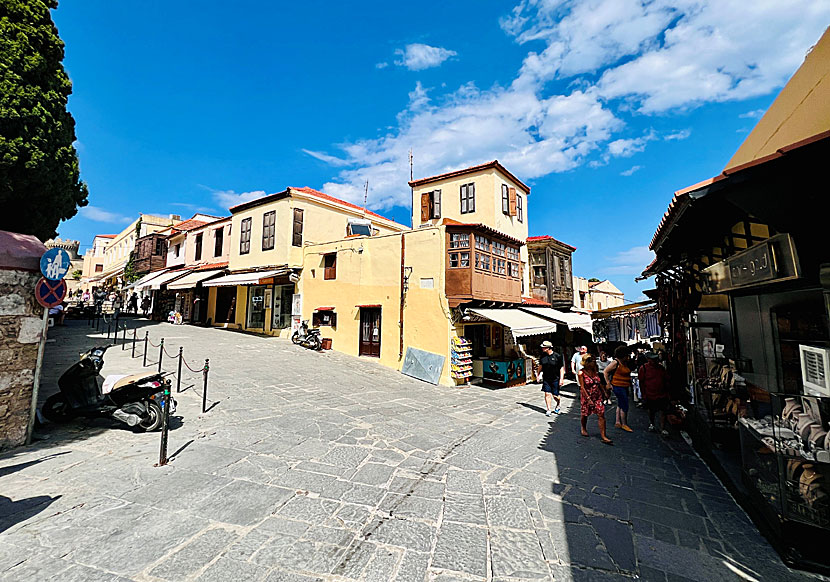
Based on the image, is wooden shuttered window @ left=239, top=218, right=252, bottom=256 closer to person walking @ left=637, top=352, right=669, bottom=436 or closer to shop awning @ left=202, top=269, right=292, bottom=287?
shop awning @ left=202, top=269, right=292, bottom=287

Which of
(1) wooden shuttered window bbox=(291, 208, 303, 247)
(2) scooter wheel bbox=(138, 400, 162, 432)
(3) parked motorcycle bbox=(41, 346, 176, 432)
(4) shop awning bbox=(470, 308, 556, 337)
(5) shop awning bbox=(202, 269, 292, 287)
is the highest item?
(1) wooden shuttered window bbox=(291, 208, 303, 247)

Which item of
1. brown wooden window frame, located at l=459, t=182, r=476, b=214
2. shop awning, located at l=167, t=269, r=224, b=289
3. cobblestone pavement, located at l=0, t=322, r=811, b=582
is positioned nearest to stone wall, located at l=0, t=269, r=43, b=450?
cobblestone pavement, located at l=0, t=322, r=811, b=582

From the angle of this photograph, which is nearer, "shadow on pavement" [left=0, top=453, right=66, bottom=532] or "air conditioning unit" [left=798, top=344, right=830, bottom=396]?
"air conditioning unit" [left=798, top=344, right=830, bottom=396]

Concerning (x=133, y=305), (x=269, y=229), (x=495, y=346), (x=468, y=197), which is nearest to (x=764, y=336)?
(x=495, y=346)

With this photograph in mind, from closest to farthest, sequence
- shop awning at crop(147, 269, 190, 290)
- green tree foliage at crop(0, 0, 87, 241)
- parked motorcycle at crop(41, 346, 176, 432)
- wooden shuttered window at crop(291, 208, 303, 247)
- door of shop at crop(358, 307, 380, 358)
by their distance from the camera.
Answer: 1. parked motorcycle at crop(41, 346, 176, 432)
2. green tree foliage at crop(0, 0, 87, 241)
3. door of shop at crop(358, 307, 380, 358)
4. wooden shuttered window at crop(291, 208, 303, 247)
5. shop awning at crop(147, 269, 190, 290)

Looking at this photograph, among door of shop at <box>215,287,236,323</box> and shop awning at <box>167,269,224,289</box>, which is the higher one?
shop awning at <box>167,269,224,289</box>

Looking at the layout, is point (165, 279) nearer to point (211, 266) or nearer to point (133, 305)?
point (211, 266)

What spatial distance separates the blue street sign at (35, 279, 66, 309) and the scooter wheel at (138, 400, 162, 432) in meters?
2.07

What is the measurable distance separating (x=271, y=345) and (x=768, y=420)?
15.2m

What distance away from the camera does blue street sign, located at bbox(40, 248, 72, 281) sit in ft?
17.0

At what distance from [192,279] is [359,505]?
1979cm

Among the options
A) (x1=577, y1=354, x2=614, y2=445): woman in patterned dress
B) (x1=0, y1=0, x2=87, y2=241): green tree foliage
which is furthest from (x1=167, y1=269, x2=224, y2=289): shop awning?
(x1=577, y1=354, x2=614, y2=445): woman in patterned dress

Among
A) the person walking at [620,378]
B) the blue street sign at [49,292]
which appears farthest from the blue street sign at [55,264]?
the person walking at [620,378]

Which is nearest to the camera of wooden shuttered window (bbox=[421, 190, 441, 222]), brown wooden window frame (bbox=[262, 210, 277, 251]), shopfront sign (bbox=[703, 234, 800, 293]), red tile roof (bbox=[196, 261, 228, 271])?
shopfront sign (bbox=[703, 234, 800, 293])
